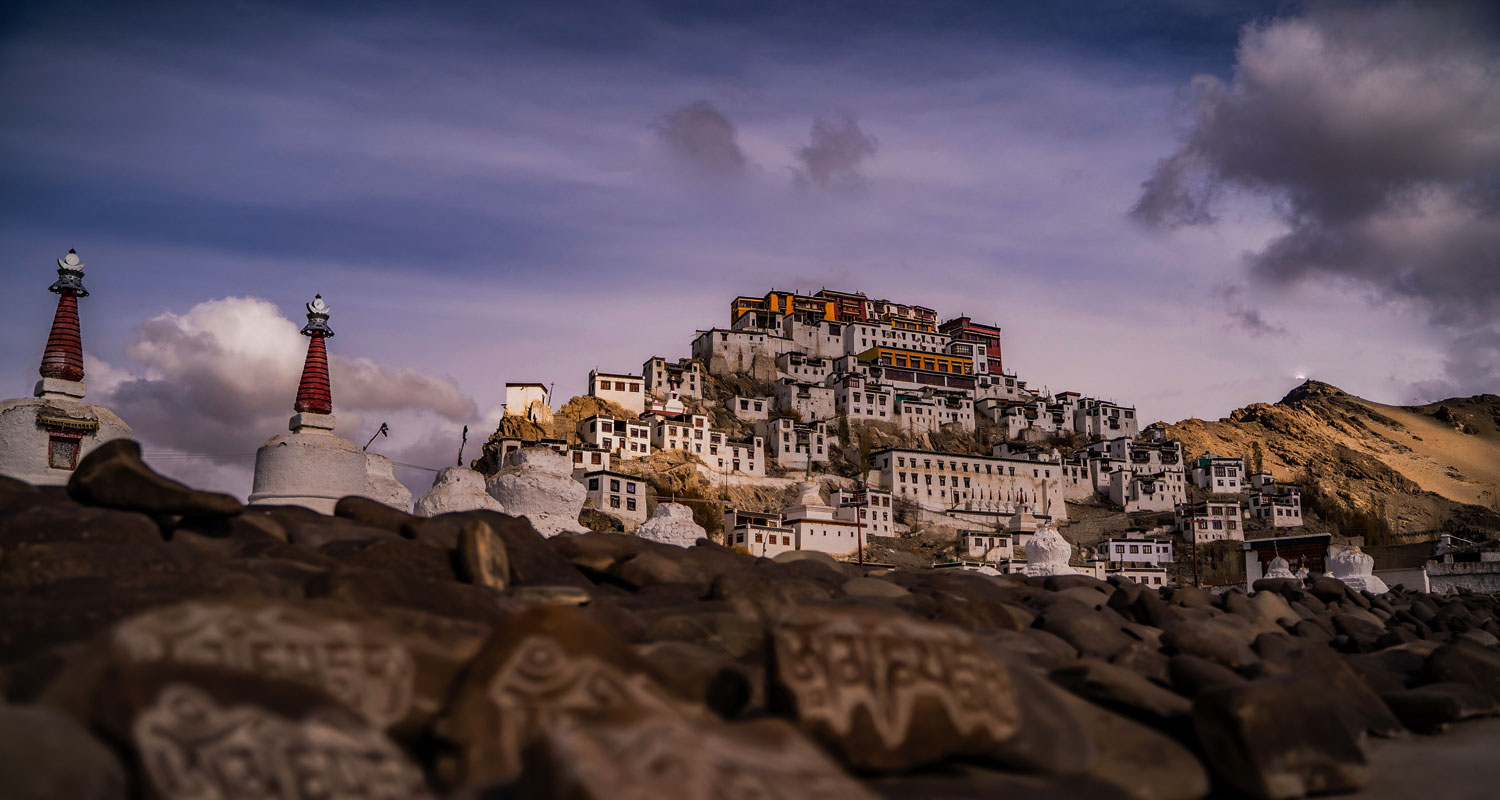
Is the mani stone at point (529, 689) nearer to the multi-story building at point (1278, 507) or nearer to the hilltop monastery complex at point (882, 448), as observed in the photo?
the hilltop monastery complex at point (882, 448)

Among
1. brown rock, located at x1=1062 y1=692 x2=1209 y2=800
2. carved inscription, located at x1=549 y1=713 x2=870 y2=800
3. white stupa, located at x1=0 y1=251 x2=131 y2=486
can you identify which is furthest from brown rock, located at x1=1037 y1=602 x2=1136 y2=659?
white stupa, located at x1=0 y1=251 x2=131 y2=486

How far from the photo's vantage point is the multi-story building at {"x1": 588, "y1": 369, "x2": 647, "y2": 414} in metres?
82.5

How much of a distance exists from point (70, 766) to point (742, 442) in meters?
78.6

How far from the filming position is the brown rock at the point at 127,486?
25.5 feet

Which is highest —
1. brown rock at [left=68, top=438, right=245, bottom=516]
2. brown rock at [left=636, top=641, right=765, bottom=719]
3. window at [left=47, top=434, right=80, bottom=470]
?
window at [left=47, top=434, right=80, bottom=470]

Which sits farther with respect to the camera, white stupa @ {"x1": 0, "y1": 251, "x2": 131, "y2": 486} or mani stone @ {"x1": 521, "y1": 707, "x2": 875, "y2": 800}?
white stupa @ {"x1": 0, "y1": 251, "x2": 131, "y2": 486}

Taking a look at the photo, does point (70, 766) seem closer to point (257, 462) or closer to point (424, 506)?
point (257, 462)

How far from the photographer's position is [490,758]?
14.2 ft

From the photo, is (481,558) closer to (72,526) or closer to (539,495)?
(72,526)

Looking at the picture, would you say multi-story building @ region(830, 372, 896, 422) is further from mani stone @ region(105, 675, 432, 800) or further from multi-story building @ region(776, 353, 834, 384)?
mani stone @ region(105, 675, 432, 800)

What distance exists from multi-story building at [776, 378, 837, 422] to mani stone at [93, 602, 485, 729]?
85.1 metres

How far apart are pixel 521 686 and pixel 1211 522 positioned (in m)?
84.0

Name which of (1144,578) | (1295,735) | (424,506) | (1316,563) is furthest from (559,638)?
(1144,578)

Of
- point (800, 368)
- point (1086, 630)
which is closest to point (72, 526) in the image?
point (1086, 630)
